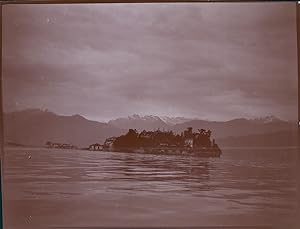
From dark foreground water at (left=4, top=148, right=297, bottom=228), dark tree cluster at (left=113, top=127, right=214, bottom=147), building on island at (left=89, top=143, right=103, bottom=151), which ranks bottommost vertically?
dark foreground water at (left=4, top=148, right=297, bottom=228)

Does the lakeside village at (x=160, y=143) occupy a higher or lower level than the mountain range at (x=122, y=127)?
lower

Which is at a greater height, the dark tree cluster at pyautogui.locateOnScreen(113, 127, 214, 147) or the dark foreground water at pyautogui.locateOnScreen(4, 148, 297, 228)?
the dark tree cluster at pyautogui.locateOnScreen(113, 127, 214, 147)

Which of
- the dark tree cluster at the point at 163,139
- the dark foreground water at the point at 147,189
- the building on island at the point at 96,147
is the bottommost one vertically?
the dark foreground water at the point at 147,189

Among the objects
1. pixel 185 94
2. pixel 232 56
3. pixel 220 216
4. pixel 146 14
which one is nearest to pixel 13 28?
pixel 146 14

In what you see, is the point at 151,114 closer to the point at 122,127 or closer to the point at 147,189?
the point at 122,127

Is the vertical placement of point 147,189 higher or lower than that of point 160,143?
lower

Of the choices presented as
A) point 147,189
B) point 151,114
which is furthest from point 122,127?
point 147,189
